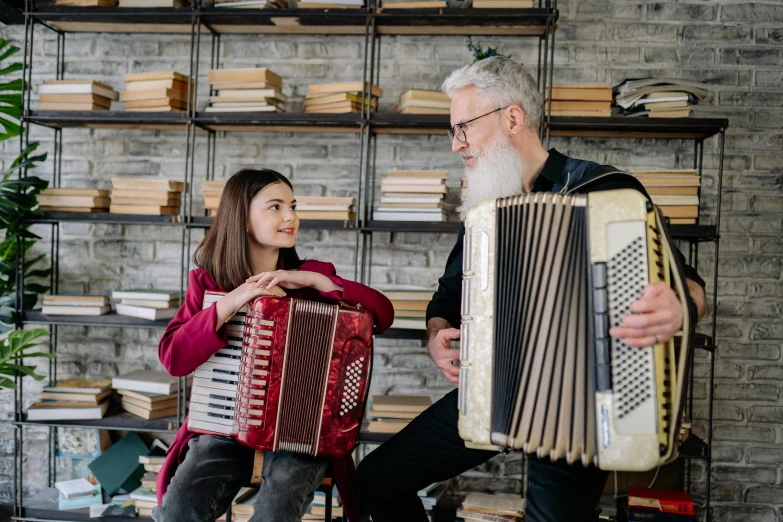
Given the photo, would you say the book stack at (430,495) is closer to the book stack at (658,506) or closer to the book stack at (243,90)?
the book stack at (658,506)

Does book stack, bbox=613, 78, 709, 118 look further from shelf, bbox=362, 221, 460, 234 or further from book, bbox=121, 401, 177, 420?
book, bbox=121, 401, 177, 420

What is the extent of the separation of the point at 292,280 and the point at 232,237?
0.29 meters

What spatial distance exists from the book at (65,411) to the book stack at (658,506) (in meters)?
2.14

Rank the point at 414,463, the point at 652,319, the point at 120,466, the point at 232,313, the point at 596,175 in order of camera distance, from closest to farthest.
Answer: the point at 652,319 → the point at 596,175 → the point at 232,313 → the point at 414,463 → the point at 120,466

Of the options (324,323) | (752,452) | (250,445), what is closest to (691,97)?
(752,452)

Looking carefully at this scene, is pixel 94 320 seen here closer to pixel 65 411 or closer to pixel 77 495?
pixel 65 411

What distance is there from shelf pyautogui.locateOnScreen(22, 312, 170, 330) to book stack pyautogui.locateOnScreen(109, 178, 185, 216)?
440 mm

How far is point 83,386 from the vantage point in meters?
2.65

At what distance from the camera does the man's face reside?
74.8 inches

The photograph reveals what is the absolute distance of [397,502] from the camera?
6.17ft

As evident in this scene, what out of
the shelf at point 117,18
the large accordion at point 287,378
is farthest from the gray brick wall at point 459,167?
the large accordion at point 287,378

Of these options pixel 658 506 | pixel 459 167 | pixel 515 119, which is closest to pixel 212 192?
pixel 459 167

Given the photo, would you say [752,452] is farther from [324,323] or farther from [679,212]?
[324,323]

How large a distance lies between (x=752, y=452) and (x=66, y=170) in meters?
3.37
